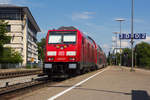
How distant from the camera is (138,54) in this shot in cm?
12312

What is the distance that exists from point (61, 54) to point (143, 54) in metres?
109

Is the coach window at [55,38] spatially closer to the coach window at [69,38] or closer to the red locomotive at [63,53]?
the red locomotive at [63,53]

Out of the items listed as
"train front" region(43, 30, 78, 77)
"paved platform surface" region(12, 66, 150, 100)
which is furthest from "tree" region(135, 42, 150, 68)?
"paved platform surface" region(12, 66, 150, 100)

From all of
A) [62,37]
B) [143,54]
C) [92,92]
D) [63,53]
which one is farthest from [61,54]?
[143,54]

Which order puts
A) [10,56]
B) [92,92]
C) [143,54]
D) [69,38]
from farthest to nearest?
[143,54] < [10,56] < [69,38] < [92,92]

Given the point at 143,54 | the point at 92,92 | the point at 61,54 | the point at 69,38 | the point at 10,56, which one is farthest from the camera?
the point at 143,54

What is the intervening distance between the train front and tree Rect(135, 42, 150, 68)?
4073 inches

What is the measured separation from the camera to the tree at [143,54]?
117613 millimetres

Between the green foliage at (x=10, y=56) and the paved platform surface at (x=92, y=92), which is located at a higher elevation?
the green foliage at (x=10, y=56)

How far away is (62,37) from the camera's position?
18.2m

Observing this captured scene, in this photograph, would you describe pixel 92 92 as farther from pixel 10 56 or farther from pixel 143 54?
pixel 143 54

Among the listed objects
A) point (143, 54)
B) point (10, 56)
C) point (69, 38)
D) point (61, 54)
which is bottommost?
point (61, 54)

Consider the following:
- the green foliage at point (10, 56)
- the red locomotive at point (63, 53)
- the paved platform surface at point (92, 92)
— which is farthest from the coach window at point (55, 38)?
the green foliage at point (10, 56)

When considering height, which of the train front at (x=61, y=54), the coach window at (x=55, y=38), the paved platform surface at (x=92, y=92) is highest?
the coach window at (x=55, y=38)
